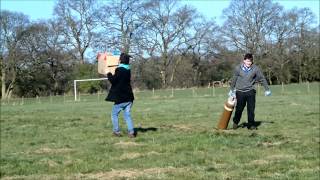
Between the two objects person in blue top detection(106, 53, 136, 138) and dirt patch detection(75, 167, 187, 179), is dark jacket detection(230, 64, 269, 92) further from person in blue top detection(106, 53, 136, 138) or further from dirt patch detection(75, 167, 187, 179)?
dirt patch detection(75, 167, 187, 179)

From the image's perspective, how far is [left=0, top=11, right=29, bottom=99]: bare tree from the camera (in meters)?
69.6

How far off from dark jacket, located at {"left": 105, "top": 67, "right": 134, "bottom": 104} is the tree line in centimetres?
5460

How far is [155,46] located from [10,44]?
18.7 meters

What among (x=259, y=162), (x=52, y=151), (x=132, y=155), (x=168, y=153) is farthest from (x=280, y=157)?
(x=52, y=151)

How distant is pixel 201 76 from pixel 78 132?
208ft

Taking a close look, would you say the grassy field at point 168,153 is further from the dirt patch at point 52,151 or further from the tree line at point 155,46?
the tree line at point 155,46

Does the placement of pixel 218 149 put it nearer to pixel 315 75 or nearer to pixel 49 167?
pixel 49 167

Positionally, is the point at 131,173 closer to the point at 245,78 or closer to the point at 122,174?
the point at 122,174

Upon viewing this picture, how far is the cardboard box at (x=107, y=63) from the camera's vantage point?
12.1 m

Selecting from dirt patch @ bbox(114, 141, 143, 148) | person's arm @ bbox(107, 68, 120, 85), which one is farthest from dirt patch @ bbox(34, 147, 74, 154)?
person's arm @ bbox(107, 68, 120, 85)

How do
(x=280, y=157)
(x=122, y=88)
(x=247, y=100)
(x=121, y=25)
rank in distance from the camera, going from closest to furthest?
(x=280, y=157) < (x=122, y=88) < (x=247, y=100) < (x=121, y=25)

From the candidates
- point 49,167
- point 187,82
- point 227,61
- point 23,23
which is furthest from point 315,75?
point 49,167

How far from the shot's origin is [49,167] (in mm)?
8383

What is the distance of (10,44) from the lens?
69938 mm
